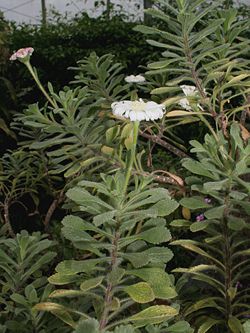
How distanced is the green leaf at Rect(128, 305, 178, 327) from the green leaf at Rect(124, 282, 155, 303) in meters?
0.02

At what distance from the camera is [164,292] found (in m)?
0.72

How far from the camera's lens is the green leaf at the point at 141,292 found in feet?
2.25

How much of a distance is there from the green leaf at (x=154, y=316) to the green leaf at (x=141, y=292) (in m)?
0.02

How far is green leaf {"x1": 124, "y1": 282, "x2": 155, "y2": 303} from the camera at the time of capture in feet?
2.25

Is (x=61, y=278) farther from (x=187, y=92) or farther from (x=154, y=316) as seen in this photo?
(x=187, y=92)

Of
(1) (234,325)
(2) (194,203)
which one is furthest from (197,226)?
(1) (234,325)

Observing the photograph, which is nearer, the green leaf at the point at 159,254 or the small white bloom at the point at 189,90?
the green leaf at the point at 159,254

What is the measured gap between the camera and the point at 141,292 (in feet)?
2.29

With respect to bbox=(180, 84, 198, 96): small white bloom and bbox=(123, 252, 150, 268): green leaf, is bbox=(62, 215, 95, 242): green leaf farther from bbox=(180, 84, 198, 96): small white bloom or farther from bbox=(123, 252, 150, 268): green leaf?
bbox=(180, 84, 198, 96): small white bloom

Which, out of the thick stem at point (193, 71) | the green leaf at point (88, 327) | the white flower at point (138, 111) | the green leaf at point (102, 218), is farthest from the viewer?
the thick stem at point (193, 71)

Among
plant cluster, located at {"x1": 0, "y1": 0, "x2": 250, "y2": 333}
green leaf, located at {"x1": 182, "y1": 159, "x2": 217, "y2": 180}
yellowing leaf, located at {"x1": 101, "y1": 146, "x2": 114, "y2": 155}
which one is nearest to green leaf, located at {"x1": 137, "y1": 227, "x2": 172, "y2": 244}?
plant cluster, located at {"x1": 0, "y1": 0, "x2": 250, "y2": 333}

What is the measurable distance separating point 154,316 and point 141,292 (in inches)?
1.2

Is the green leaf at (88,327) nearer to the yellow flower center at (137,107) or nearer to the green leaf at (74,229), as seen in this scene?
the green leaf at (74,229)

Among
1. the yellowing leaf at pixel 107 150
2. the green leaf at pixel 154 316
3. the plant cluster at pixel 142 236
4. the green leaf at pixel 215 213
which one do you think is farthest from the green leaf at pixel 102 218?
the yellowing leaf at pixel 107 150
